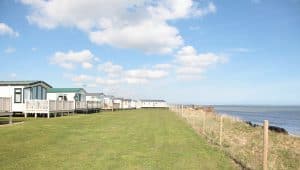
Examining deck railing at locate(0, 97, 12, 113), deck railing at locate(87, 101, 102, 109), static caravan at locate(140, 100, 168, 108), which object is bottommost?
static caravan at locate(140, 100, 168, 108)

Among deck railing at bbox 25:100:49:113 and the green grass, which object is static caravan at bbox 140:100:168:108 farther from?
the green grass

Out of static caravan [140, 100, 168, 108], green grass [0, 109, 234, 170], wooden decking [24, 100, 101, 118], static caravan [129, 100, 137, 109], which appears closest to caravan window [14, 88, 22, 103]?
wooden decking [24, 100, 101, 118]

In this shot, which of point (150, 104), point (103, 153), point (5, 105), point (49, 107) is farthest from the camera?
point (150, 104)

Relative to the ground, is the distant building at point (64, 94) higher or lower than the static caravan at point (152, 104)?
higher

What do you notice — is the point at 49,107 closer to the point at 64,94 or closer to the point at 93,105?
the point at 93,105

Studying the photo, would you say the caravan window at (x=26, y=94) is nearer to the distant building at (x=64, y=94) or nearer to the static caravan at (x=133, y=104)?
the distant building at (x=64, y=94)

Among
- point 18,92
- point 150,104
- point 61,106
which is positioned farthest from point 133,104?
point 18,92

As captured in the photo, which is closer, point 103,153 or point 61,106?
point 103,153

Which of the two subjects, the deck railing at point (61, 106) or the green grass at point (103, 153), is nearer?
the green grass at point (103, 153)

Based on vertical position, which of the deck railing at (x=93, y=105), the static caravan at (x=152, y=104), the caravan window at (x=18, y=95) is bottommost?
the static caravan at (x=152, y=104)

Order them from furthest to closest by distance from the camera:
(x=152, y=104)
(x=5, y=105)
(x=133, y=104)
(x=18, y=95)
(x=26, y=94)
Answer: (x=152, y=104) < (x=133, y=104) < (x=26, y=94) < (x=18, y=95) < (x=5, y=105)

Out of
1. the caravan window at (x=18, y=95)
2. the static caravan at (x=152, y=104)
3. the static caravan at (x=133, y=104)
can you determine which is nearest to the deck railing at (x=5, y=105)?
the caravan window at (x=18, y=95)

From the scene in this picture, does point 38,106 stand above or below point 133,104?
above

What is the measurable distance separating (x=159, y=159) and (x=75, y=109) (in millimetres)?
30804
